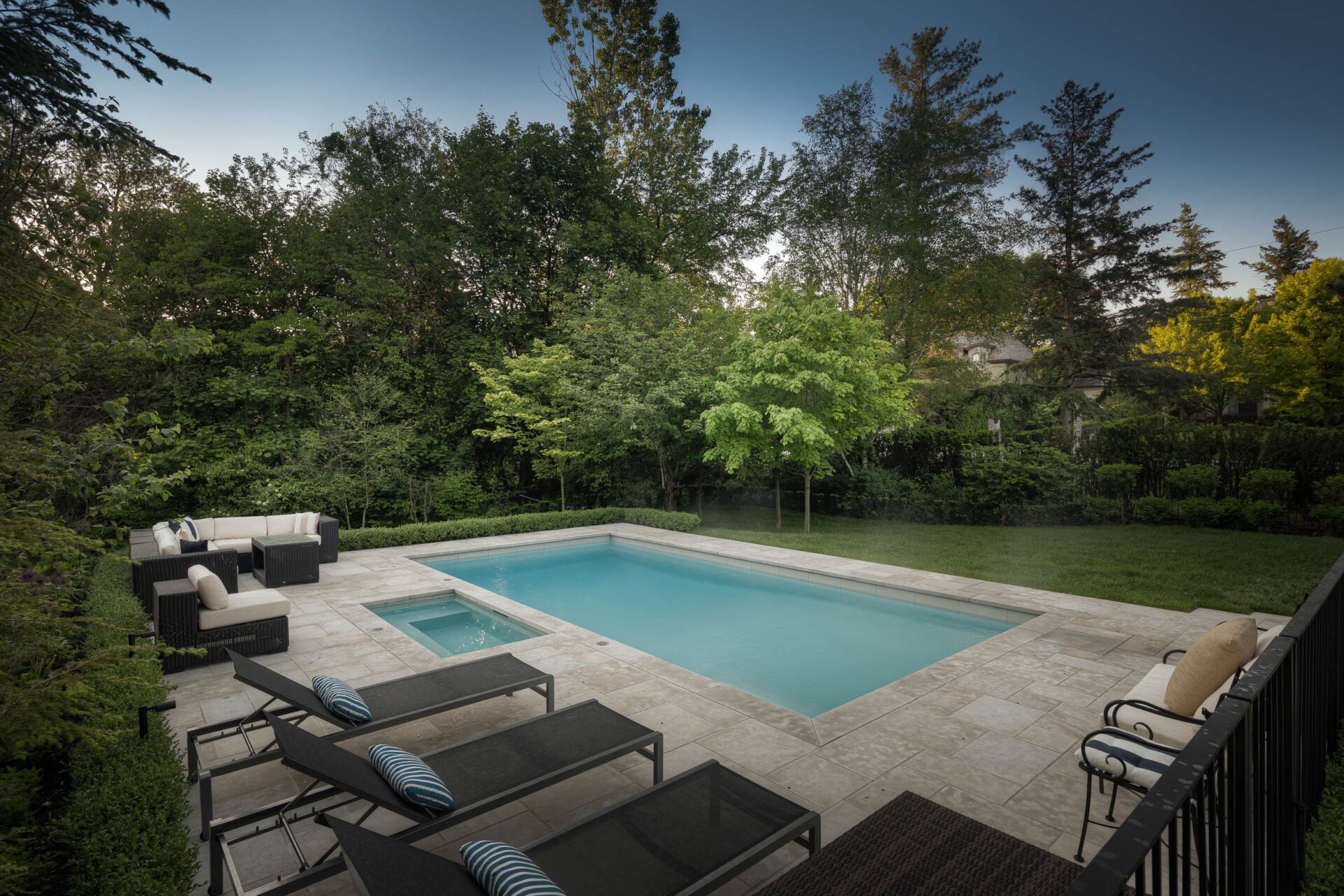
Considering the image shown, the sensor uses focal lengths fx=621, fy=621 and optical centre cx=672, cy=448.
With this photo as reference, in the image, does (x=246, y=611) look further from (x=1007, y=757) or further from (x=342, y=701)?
(x=1007, y=757)

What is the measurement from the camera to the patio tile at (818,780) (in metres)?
3.48

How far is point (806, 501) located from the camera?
13.5 meters

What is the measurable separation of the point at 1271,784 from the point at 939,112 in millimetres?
19090

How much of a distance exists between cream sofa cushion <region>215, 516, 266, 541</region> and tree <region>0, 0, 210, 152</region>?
8.45m

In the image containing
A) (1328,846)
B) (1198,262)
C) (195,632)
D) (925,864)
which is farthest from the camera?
(1198,262)

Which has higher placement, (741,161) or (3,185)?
(741,161)

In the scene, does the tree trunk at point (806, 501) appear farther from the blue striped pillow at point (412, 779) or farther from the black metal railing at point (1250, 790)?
the blue striped pillow at point (412, 779)

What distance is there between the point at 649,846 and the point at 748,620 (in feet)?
18.8

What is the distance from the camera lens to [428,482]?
595 inches

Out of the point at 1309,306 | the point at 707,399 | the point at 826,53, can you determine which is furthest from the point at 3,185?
the point at 1309,306

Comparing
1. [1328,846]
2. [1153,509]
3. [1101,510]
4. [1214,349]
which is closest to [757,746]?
[1328,846]

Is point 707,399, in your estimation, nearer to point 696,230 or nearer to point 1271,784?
point 696,230

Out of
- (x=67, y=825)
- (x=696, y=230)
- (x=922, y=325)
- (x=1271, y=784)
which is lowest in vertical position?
(x=67, y=825)

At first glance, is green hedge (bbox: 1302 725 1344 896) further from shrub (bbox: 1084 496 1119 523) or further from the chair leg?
shrub (bbox: 1084 496 1119 523)
